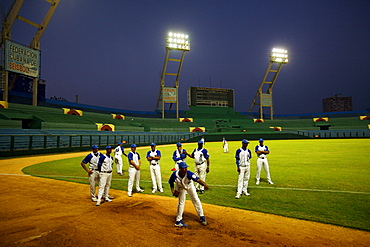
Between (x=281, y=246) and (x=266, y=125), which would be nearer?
(x=281, y=246)

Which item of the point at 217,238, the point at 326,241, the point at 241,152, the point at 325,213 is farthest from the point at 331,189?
the point at 217,238

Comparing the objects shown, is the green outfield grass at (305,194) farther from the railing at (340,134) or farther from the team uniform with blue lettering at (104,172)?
the railing at (340,134)

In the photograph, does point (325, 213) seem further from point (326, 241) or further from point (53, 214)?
point (53, 214)

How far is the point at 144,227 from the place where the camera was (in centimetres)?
530

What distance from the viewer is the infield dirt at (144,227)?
4.59m

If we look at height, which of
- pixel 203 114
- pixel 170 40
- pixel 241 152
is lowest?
pixel 241 152

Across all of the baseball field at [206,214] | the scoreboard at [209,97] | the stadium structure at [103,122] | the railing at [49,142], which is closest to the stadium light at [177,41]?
the stadium structure at [103,122]

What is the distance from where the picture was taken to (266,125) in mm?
65625

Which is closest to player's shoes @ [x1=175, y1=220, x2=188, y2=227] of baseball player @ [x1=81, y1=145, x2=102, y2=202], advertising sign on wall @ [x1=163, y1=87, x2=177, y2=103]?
baseball player @ [x1=81, y1=145, x2=102, y2=202]

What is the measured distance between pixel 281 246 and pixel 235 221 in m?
1.40

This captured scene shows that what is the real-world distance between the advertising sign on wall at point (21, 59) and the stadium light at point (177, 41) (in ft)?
101

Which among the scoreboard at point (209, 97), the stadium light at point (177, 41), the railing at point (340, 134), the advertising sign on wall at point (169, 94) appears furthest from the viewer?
the scoreboard at point (209, 97)

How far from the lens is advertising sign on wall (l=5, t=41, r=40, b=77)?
97.9 ft

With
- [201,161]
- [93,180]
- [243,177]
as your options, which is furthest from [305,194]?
[93,180]
